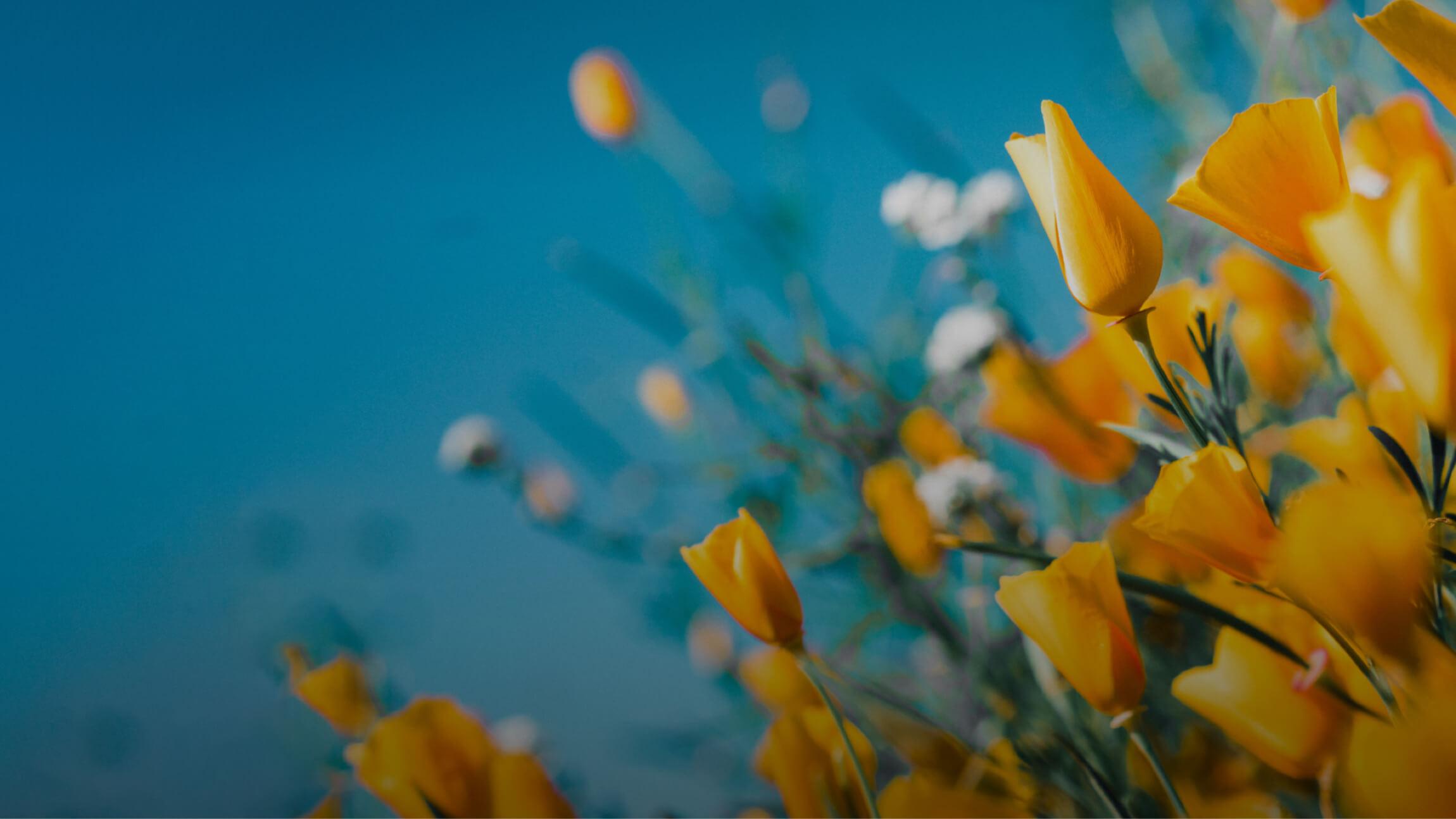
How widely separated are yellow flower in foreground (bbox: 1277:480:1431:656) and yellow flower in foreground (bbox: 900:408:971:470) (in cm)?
50

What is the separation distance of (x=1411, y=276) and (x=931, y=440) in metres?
0.54

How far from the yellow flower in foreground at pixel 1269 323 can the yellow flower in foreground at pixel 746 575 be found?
1.01 ft

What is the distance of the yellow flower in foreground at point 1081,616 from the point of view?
0.20 meters

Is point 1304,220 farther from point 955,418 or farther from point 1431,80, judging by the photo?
point 955,418

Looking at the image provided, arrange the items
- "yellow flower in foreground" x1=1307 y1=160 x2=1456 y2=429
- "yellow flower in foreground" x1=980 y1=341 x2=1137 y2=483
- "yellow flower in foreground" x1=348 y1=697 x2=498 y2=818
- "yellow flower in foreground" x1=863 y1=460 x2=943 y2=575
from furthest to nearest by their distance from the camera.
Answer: "yellow flower in foreground" x1=863 y1=460 x2=943 y2=575 < "yellow flower in foreground" x1=980 y1=341 x2=1137 y2=483 < "yellow flower in foreground" x1=348 y1=697 x2=498 y2=818 < "yellow flower in foreground" x1=1307 y1=160 x2=1456 y2=429

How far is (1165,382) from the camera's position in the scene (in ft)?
0.66

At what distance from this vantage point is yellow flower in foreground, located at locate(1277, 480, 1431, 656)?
0.49ft

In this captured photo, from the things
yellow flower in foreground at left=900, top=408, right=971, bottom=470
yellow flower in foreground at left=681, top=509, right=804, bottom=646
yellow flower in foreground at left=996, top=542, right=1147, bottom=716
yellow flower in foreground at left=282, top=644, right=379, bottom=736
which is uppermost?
yellow flower in foreground at left=282, top=644, right=379, bottom=736

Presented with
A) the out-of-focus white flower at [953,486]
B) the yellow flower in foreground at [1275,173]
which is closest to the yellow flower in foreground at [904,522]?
the out-of-focus white flower at [953,486]

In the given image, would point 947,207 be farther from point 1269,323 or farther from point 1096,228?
point 1096,228

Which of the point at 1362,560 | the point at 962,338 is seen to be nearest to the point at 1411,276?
the point at 1362,560

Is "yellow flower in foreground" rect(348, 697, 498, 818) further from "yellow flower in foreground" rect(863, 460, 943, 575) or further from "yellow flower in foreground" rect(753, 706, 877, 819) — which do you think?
"yellow flower in foreground" rect(863, 460, 943, 575)

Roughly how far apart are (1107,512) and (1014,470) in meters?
0.12

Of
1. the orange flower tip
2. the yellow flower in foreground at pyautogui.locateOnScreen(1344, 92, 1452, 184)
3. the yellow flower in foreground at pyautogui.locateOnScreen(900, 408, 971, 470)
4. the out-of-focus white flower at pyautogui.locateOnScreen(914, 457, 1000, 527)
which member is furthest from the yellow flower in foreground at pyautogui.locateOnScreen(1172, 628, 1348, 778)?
the yellow flower in foreground at pyautogui.locateOnScreen(900, 408, 971, 470)
